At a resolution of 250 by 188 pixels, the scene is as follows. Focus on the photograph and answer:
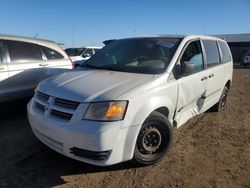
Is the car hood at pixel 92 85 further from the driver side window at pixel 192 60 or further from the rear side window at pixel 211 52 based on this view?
the rear side window at pixel 211 52

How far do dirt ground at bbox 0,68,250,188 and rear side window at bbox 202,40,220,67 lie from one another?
4.40 ft

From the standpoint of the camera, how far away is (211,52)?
5859 millimetres

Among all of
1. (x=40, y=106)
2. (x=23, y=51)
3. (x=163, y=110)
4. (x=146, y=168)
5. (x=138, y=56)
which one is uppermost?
(x=138, y=56)

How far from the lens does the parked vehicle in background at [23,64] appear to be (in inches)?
224

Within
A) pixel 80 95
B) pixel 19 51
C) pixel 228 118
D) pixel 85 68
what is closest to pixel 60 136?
pixel 80 95

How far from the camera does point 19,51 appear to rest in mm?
5965

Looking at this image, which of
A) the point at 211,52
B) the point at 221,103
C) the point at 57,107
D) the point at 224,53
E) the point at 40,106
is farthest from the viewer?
the point at 221,103

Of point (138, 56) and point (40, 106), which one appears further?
point (138, 56)

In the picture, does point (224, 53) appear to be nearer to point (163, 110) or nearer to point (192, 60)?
point (192, 60)

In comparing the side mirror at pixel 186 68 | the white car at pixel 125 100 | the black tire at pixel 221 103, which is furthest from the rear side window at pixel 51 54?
the black tire at pixel 221 103

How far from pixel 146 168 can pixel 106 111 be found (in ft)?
3.65

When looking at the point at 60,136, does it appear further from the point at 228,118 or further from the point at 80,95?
the point at 228,118

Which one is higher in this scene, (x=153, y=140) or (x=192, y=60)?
(x=192, y=60)

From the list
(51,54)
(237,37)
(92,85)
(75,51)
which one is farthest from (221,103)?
(237,37)
